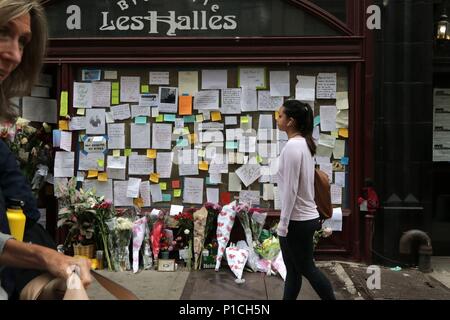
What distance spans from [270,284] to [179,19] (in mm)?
3355

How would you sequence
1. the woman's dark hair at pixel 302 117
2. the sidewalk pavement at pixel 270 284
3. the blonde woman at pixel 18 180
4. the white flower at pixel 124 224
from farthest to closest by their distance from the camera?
the white flower at pixel 124 224 → the sidewalk pavement at pixel 270 284 → the woman's dark hair at pixel 302 117 → the blonde woman at pixel 18 180

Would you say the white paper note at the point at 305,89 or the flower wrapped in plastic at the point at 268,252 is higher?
the white paper note at the point at 305,89

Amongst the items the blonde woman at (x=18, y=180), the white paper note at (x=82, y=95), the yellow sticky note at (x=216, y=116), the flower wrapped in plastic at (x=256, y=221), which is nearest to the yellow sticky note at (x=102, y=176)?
the white paper note at (x=82, y=95)

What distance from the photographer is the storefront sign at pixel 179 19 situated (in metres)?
5.94

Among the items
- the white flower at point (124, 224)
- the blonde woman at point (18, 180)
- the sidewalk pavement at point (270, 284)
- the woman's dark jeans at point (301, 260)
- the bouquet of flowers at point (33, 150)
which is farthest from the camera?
the bouquet of flowers at point (33, 150)

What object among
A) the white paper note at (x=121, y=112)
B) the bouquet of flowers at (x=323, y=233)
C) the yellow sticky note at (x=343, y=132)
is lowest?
the bouquet of flowers at (x=323, y=233)

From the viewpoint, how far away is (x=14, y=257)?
55.3 inches

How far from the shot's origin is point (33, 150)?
19.6ft

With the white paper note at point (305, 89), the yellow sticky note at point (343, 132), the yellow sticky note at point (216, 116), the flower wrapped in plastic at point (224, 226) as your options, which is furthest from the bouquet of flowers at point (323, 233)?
the yellow sticky note at point (216, 116)

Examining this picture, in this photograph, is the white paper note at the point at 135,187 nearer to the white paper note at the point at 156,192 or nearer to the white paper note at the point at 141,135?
the white paper note at the point at 156,192

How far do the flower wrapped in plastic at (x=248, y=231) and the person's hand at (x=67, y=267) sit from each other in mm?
4262

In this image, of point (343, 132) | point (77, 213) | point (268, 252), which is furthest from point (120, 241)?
point (343, 132)

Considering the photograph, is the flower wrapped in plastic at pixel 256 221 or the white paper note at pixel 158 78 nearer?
the flower wrapped in plastic at pixel 256 221

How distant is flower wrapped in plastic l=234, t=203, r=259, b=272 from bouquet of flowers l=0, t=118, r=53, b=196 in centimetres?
247
